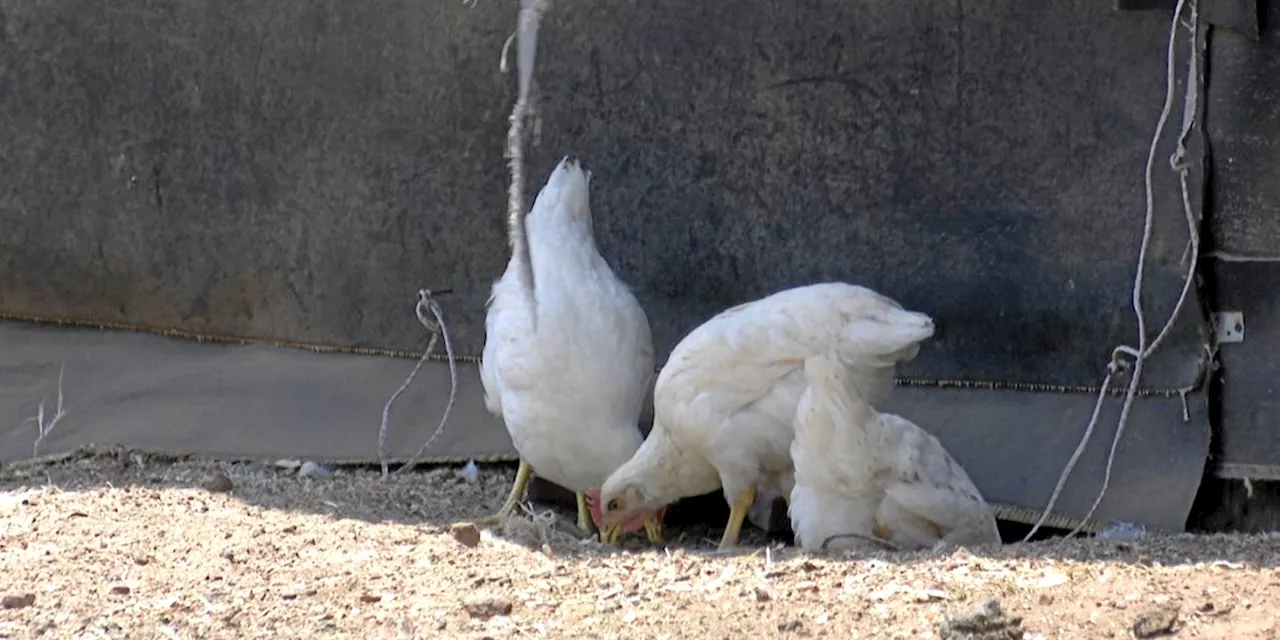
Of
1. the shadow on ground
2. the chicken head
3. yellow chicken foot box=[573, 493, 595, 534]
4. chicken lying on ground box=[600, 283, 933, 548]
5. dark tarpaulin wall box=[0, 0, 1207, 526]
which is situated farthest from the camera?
yellow chicken foot box=[573, 493, 595, 534]

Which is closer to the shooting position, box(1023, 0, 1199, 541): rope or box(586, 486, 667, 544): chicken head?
box(1023, 0, 1199, 541): rope

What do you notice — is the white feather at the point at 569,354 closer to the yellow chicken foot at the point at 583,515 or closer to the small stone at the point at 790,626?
the yellow chicken foot at the point at 583,515

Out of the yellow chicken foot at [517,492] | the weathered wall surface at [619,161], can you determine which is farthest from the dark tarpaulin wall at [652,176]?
the yellow chicken foot at [517,492]

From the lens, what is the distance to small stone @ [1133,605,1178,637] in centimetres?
317

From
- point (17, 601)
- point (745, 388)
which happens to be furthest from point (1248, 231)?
point (17, 601)

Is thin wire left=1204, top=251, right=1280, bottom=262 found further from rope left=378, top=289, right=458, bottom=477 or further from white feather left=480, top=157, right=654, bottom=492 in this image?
rope left=378, top=289, right=458, bottom=477

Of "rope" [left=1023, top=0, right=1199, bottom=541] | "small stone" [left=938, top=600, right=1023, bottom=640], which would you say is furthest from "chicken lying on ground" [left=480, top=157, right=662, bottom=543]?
"small stone" [left=938, top=600, right=1023, bottom=640]

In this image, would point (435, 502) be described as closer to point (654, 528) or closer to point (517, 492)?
point (517, 492)

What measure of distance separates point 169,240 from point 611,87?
1688 mm

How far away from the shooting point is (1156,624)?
3.18 meters

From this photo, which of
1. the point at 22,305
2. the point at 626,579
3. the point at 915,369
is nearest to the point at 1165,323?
the point at 915,369

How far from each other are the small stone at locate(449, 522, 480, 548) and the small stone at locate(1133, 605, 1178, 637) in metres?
1.77

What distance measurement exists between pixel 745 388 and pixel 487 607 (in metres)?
1.53

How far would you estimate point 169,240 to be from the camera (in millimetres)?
5914
